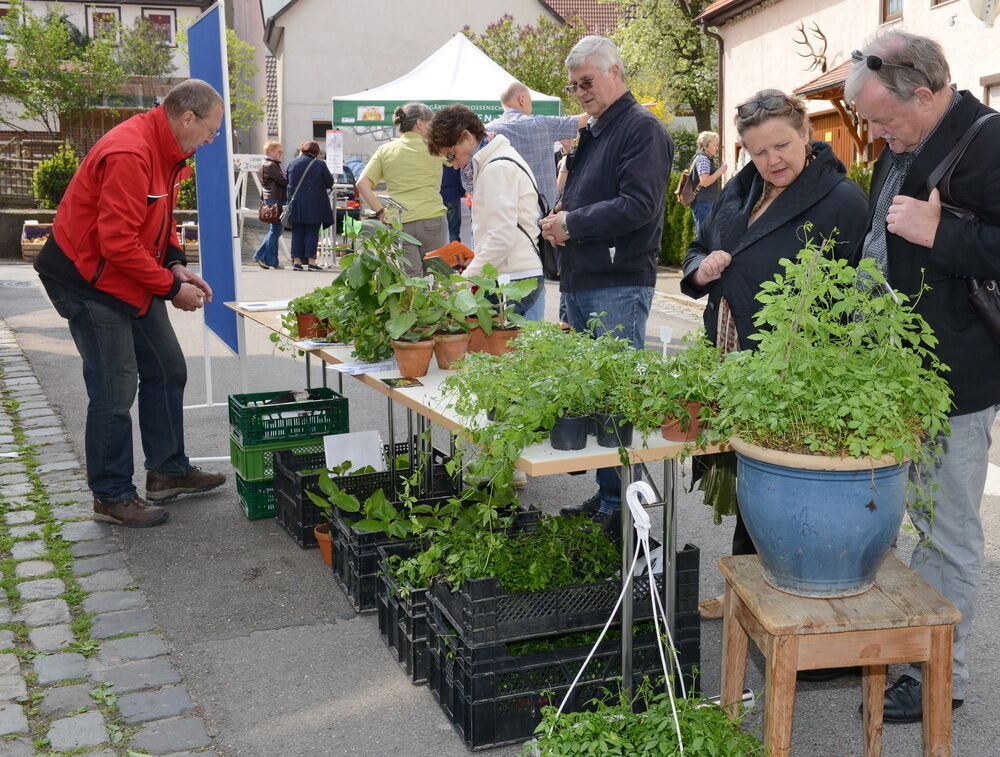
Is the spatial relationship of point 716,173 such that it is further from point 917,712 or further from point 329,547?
point 917,712

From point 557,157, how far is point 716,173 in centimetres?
196

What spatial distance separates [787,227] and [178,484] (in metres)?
3.32

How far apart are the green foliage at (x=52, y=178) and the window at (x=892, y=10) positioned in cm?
1441

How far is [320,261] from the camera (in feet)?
56.1

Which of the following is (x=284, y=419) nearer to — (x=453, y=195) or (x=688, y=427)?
(x=688, y=427)

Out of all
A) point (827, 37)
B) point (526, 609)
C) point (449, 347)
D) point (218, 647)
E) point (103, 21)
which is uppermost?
point (103, 21)

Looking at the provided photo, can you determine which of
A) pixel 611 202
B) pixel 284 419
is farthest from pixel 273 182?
pixel 611 202

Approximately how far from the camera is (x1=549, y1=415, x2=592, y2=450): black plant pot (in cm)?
281

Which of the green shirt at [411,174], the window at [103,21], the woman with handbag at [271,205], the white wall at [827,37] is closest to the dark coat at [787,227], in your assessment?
the green shirt at [411,174]

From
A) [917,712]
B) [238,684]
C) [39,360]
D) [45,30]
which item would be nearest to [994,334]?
[917,712]

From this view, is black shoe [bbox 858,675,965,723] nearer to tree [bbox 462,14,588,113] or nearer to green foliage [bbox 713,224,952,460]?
green foliage [bbox 713,224,952,460]

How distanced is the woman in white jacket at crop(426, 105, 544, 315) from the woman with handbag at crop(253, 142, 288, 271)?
10.8m

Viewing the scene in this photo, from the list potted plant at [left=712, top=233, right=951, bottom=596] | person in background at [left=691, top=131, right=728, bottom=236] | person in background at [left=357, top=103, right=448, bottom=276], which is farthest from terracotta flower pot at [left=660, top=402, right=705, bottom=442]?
person in background at [left=691, top=131, right=728, bottom=236]

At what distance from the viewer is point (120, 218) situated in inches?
173
